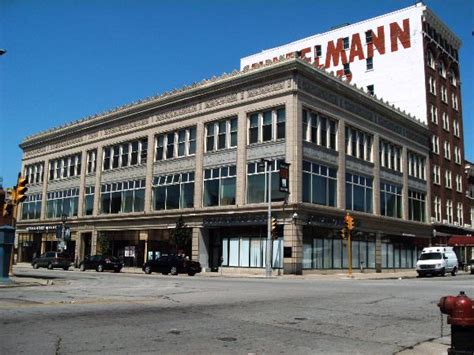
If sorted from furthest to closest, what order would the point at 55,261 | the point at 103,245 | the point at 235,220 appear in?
1. the point at 103,245
2. the point at 55,261
3. the point at 235,220

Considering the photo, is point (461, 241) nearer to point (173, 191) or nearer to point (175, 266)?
point (173, 191)

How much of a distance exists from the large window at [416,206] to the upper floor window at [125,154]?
28.4m

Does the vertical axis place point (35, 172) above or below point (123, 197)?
above

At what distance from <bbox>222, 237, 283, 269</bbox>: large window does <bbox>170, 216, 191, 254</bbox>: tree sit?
3457 mm

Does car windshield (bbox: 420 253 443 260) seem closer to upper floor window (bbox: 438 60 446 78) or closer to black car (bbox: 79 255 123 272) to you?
black car (bbox: 79 255 123 272)

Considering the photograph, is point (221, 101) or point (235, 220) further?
point (221, 101)

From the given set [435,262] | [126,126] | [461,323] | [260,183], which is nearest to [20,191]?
[461,323]

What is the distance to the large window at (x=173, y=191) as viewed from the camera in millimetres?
47500

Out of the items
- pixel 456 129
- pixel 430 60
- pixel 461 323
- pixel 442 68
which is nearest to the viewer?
pixel 461 323

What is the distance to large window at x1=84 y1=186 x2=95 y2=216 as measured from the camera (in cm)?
5869

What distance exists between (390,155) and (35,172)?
45.5m

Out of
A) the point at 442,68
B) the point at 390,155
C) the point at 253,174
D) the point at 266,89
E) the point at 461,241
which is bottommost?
the point at 461,241

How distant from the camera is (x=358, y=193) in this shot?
47.0 metres

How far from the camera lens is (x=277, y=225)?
39.8 m
